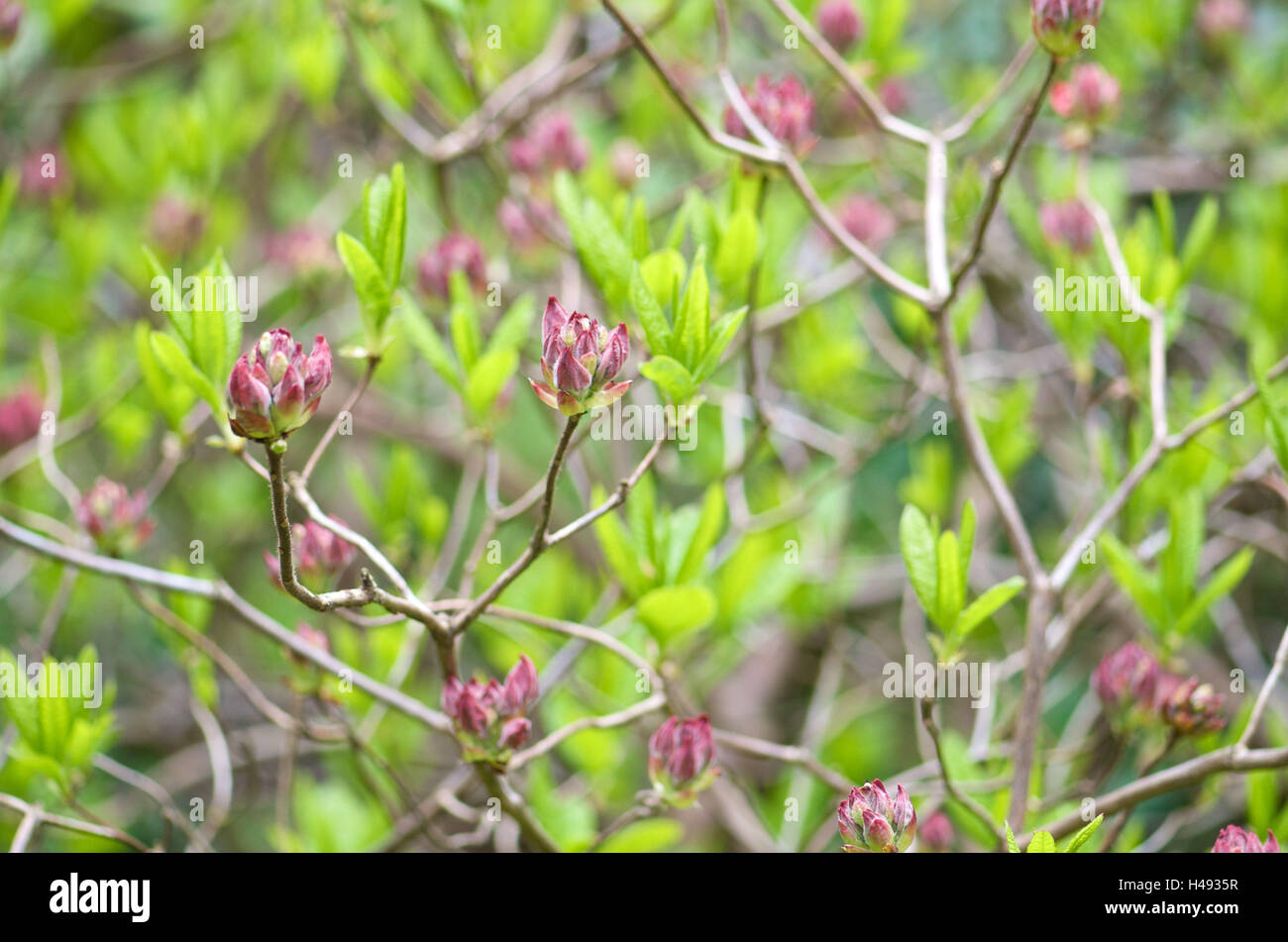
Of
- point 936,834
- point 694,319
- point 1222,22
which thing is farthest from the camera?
point 1222,22

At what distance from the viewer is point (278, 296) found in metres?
1.77

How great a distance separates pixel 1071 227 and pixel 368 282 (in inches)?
32.4

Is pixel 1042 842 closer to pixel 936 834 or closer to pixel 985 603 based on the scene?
pixel 985 603

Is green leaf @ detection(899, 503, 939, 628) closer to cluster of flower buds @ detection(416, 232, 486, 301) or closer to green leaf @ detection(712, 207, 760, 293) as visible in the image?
green leaf @ detection(712, 207, 760, 293)

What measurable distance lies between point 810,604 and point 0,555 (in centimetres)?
142

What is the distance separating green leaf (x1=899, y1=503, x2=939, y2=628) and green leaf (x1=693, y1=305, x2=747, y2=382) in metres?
0.19

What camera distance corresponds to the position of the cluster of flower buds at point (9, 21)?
1226mm

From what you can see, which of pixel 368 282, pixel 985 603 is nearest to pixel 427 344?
pixel 368 282

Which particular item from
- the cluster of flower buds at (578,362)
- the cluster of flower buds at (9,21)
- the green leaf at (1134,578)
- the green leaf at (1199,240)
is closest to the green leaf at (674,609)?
the cluster of flower buds at (578,362)

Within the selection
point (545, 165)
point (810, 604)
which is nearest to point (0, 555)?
point (545, 165)

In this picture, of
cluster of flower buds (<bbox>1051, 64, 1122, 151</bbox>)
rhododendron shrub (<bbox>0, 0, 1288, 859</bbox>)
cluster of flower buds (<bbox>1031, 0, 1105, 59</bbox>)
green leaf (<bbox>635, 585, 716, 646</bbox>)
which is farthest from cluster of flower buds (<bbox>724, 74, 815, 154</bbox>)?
green leaf (<bbox>635, 585, 716, 646</bbox>)

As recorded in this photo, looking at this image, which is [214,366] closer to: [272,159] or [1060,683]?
[272,159]

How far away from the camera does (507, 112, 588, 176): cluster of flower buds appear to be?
1.22m

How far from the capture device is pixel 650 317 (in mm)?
746
